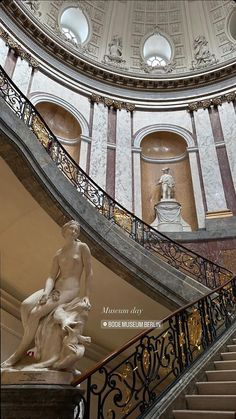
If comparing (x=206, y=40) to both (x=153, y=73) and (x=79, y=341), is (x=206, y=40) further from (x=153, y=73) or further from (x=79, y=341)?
(x=79, y=341)

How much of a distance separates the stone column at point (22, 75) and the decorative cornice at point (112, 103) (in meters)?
2.85

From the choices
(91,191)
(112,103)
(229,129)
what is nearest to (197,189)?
(229,129)

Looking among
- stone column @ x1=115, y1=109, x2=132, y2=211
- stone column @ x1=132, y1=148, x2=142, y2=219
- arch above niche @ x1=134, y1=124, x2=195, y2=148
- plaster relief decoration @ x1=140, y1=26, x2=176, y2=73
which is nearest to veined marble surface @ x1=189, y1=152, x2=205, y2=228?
arch above niche @ x1=134, y1=124, x2=195, y2=148

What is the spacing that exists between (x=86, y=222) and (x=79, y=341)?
298 cm

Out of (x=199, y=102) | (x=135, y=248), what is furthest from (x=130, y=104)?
(x=135, y=248)

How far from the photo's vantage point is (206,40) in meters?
15.8

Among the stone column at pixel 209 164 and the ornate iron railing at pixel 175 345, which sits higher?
the stone column at pixel 209 164

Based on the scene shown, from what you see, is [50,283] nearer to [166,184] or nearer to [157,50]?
[166,184]

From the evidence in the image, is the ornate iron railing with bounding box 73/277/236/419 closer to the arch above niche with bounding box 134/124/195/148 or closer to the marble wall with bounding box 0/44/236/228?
the marble wall with bounding box 0/44/236/228

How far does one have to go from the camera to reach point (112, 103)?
553 inches

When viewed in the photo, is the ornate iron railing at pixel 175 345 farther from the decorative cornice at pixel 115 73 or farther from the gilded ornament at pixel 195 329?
the decorative cornice at pixel 115 73

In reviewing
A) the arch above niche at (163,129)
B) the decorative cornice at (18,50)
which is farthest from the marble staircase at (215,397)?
the decorative cornice at (18,50)

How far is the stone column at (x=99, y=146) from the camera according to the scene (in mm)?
12039

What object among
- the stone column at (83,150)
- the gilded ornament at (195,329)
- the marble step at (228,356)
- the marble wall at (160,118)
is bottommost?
the marble step at (228,356)
